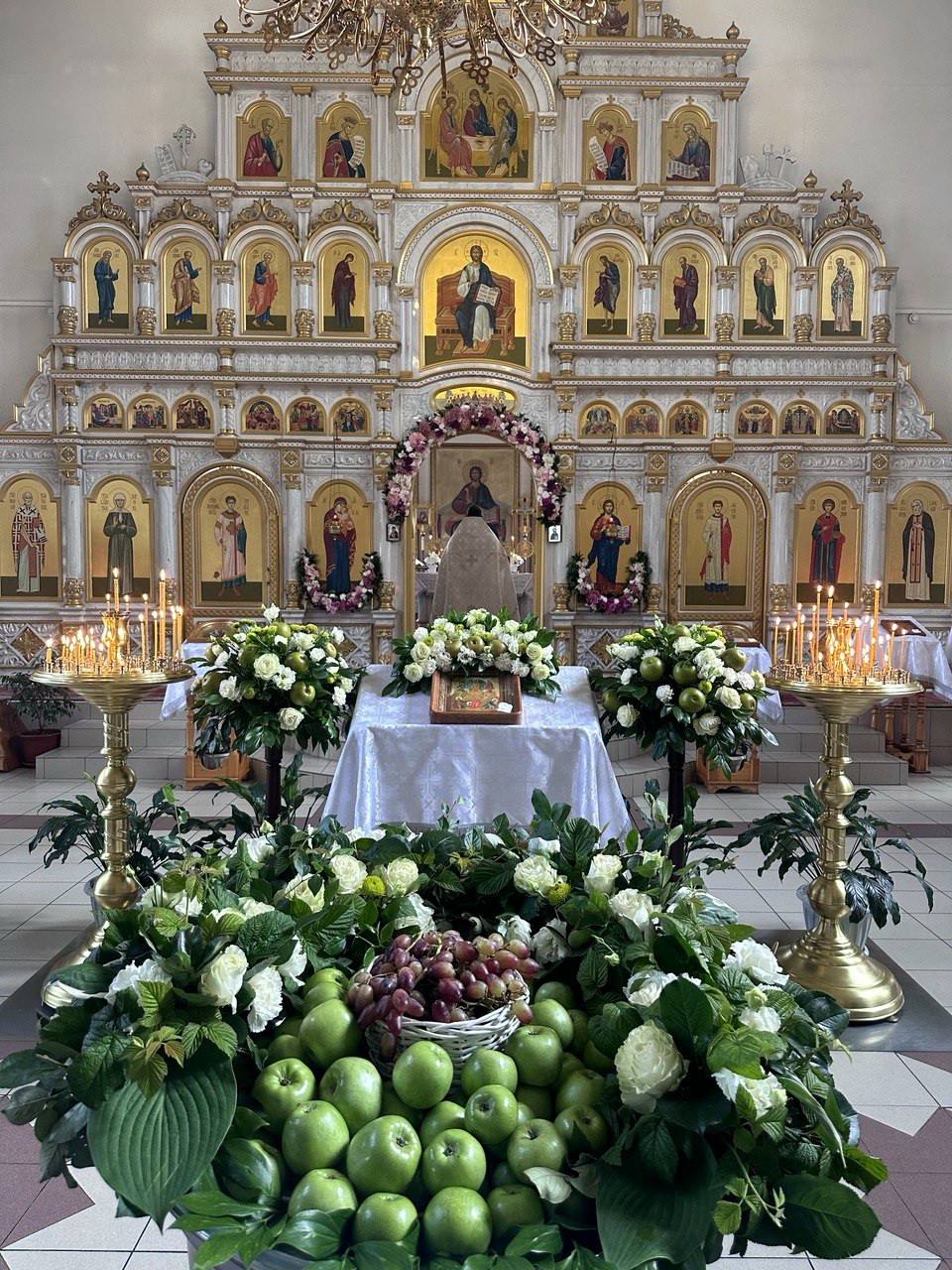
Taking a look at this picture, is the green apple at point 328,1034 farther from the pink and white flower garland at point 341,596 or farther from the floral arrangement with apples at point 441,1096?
the pink and white flower garland at point 341,596

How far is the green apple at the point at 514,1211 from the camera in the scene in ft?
4.53

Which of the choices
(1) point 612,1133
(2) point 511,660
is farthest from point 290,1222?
(2) point 511,660

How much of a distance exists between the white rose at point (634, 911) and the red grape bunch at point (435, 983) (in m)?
0.19

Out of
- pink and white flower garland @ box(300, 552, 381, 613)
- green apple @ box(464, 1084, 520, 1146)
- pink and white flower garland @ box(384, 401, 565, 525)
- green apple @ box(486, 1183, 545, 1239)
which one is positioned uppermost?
pink and white flower garland @ box(384, 401, 565, 525)

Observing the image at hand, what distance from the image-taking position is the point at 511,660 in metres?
5.93

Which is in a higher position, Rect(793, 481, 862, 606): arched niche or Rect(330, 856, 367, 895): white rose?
Rect(793, 481, 862, 606): arched niche

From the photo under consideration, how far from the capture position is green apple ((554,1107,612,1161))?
147 centimetres

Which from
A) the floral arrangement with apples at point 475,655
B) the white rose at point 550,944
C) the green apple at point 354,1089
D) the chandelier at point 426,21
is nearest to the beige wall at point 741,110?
the chandelier at point 426,21

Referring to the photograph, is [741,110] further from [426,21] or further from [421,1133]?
[421,1133]

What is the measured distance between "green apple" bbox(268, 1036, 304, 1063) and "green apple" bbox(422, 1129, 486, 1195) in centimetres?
28

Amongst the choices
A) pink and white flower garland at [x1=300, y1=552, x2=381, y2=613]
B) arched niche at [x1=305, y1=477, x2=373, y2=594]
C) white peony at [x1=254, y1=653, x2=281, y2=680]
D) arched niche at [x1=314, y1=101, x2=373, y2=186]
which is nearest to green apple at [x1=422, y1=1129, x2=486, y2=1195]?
white peony at [x1=254, y1=653, x2=281, y2=680]

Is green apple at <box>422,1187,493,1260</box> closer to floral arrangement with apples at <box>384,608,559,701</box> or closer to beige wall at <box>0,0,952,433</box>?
floral arrangement with apples at <box>384,608,559,701</box>

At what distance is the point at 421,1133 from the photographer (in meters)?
1.51

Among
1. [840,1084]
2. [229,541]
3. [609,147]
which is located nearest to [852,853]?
[840,1084]
